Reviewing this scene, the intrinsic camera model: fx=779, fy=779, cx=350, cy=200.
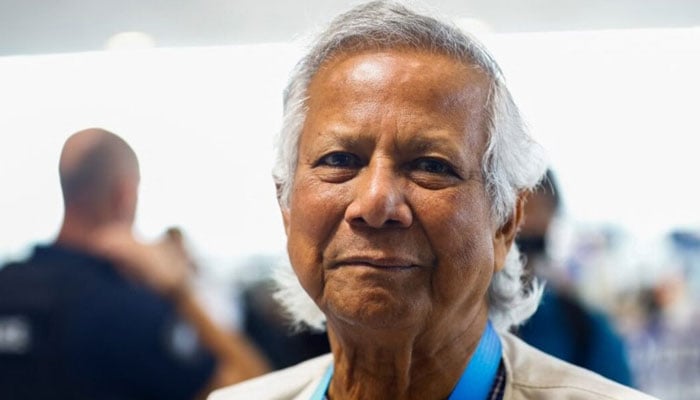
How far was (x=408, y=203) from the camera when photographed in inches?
46.5

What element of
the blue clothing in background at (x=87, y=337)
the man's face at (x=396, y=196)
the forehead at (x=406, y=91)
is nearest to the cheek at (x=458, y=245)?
the man's face at (x=396, y=196)

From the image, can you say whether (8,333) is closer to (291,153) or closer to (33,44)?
(33,44)

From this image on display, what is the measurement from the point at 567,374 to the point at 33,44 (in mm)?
1252

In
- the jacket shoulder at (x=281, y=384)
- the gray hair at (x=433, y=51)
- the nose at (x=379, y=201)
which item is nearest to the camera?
the nose at (x=379, y=201)

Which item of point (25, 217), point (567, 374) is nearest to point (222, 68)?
point (25, 217)

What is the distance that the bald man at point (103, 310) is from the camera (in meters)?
1.59

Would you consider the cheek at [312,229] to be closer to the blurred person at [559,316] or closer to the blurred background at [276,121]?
the blurred background at [276,121]

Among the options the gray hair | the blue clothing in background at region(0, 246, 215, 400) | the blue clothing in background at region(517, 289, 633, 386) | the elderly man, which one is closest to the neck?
the elderly man

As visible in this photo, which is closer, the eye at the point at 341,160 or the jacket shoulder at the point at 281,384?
the eye at the point at 341,160

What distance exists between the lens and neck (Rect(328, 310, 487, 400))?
1261 millimetres

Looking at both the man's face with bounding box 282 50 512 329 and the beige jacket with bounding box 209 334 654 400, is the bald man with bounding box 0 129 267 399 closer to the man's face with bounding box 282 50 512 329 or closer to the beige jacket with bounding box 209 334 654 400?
the beige jacket with bounding box 209 334 654 400

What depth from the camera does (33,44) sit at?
164cm

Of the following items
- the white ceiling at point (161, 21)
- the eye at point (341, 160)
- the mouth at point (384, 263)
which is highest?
the white ceiling at point (161, 21)

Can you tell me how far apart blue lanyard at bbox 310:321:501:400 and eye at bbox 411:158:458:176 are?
0.33 m
